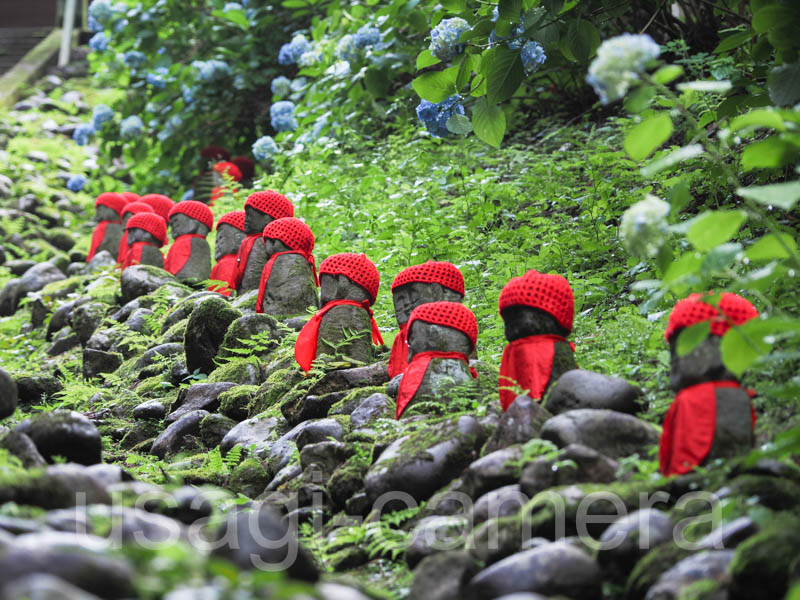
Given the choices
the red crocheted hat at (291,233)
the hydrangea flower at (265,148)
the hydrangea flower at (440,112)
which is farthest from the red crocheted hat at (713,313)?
the hydrangea flower at (265,148)

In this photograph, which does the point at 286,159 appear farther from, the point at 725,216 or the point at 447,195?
the point at 725,216

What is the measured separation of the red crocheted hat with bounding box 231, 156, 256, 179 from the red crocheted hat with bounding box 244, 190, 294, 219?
4775 millimetres

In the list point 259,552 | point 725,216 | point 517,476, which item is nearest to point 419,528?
point 517,476

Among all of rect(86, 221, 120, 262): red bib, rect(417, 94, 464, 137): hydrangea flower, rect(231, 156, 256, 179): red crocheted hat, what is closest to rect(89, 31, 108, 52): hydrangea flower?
rect(231, 156, 256, 179): red crocheted hat

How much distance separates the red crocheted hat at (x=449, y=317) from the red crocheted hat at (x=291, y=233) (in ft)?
6.40

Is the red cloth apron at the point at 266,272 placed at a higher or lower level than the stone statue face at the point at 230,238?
higher

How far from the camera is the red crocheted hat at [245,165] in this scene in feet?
37.4

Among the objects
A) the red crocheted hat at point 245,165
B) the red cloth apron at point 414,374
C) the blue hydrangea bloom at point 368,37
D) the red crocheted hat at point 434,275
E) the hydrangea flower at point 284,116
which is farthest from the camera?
the red crocheted hat at point 245,165

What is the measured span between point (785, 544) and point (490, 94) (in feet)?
8.78

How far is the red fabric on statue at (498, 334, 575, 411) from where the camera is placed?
3785mm

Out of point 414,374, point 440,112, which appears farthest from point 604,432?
point 440,112

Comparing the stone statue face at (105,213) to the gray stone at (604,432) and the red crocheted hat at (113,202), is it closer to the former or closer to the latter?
the red crocheted hat at (113,202)

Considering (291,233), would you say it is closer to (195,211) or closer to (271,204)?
(271,204)

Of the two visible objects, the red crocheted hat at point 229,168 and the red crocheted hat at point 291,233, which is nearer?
the red crocheted hat at point 291,233
